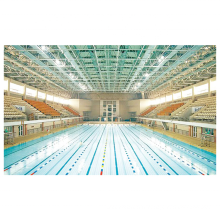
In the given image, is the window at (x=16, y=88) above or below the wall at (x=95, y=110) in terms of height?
above

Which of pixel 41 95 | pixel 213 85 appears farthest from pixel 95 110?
pixel 213 85

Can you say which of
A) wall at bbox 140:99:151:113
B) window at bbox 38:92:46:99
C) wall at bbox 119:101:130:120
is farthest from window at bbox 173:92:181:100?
window at bbox 38:92:46:99

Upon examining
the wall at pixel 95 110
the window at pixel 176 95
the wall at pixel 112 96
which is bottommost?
the wall at pixel 95 110

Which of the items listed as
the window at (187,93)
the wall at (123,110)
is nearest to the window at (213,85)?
the window at (187,93)

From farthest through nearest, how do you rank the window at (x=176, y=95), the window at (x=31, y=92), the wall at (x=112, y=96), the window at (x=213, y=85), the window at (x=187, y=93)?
the wall at (x=112, y=96) → the window at (x=176, y=95) → the window at (x=187, y=93) → the window at (x=31, y=92) → the window at (x=213, y=85)

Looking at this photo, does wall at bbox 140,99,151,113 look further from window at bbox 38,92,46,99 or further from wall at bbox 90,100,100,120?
window at bbox 38,92,46,99

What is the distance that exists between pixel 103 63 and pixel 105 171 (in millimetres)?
6697

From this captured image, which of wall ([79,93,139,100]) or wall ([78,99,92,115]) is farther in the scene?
wall ([79,93,139,100])

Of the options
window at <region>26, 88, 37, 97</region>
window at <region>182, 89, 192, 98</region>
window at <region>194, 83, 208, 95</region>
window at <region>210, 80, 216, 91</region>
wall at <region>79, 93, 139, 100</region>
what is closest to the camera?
window at <region>210, 80, 216, 91</region>

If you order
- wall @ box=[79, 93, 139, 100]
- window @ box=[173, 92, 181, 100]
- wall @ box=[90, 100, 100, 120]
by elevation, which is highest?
wall @ box=[79, 93, 139, 100]

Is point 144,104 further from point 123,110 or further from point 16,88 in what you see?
point 16,88

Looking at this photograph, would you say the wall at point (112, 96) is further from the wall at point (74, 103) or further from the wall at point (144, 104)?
the wall at point (74, 103)
